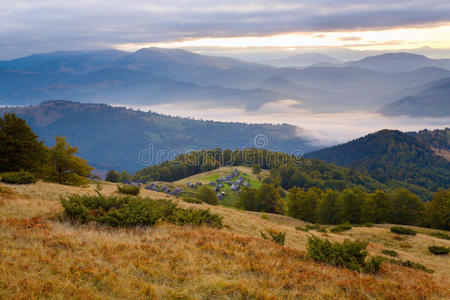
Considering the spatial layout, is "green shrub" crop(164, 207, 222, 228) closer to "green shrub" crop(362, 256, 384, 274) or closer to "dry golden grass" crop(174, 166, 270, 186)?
"green shrub" crop(362, 256, 384, 274)

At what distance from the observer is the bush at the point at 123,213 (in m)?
15.2

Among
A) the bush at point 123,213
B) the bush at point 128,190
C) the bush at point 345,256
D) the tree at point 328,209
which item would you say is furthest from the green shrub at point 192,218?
the tree at point 328,209

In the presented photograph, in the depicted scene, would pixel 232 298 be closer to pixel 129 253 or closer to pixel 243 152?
pixel 129 253

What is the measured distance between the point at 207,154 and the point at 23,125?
449 feet

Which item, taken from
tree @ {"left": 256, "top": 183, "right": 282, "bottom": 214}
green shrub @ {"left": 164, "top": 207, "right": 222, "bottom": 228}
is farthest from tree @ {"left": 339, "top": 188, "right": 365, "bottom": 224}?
green shrub @ {"left": 164, "top": 207, "right": 222, "bottom": 228}

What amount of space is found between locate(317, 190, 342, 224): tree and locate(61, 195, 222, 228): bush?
173 ft

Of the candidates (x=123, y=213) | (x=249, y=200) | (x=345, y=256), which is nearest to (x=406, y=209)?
(x=249, y=200)

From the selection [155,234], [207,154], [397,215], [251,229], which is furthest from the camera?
[207,154]

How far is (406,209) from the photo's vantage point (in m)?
60.3

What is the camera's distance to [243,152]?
169 meters

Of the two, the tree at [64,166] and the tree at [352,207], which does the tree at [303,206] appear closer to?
the tree at [352,207]

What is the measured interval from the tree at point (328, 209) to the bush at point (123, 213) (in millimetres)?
52736

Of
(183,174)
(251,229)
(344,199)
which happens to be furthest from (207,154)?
(251,229)

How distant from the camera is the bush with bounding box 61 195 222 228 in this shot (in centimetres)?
1524
